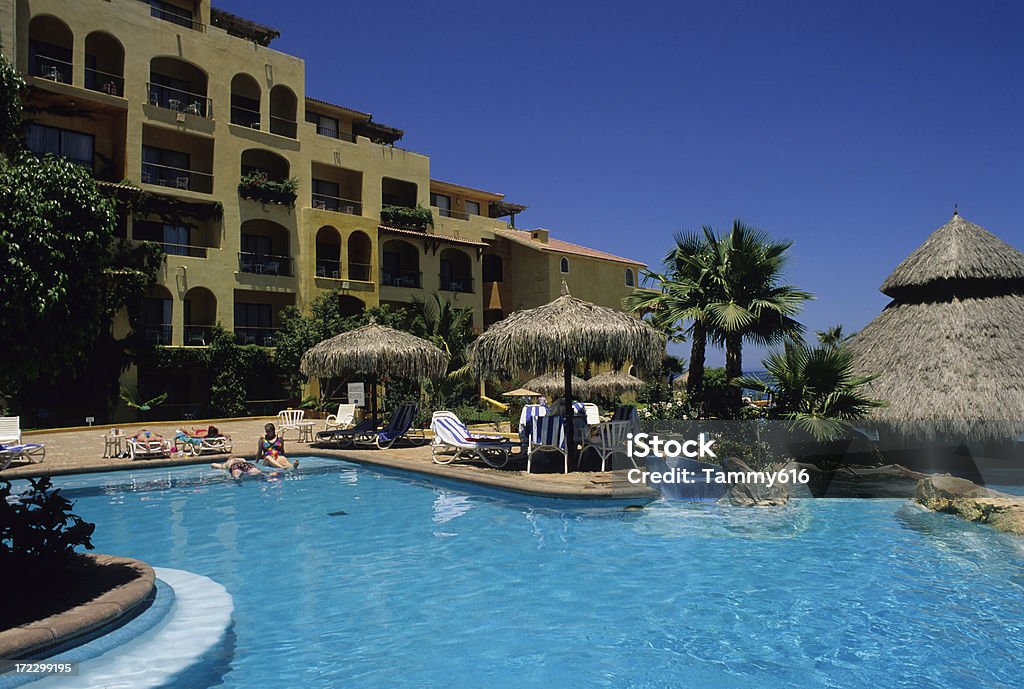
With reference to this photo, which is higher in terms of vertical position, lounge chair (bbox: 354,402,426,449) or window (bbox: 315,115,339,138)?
window (bbox: 315,115,339,138)

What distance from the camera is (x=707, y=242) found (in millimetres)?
14352

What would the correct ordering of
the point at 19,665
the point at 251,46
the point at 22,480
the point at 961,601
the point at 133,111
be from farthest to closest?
the point at 251,46 < the point at 133,111 < the point at 22,480 < the point at 961,601 < the point at 19,665

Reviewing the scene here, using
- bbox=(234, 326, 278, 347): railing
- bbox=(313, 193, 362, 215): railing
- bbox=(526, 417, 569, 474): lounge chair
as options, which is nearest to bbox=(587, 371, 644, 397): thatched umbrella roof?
bbox=(526, 417, 569, 474): lounge chair

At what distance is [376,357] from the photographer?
17.6m

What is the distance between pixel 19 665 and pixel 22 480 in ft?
35.9

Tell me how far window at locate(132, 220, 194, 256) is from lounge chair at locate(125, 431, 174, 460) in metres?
12.8

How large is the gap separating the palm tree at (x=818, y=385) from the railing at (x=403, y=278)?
24.4 meters

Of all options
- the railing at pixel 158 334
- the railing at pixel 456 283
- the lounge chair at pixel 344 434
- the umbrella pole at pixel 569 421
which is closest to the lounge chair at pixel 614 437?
the umbrella pole at pixel 569 421

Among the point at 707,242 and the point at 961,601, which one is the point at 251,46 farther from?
the point at 961,601

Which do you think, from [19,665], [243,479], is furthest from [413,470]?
[19,665]

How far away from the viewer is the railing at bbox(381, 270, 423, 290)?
33500 mm

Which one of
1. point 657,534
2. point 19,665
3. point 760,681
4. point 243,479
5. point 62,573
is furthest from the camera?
point 243,479

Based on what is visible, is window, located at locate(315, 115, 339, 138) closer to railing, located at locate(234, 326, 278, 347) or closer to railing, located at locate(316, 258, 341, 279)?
railing, located at locate(316, 258, 341, 279)

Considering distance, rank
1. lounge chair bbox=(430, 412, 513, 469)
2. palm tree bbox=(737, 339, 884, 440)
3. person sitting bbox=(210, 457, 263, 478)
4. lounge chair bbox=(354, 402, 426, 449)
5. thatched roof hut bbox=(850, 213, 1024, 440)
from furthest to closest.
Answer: lounge chair bbox=(354, 402, 426, 449)
person sitting bbox=(210, 457, 263, 478)
lounge chair bbox=(430, 412, 513, 469)
thatched roof hut bbox=(850, 213, 1024, 440)
palm tree bbox=(737, 339, 884, 440)
